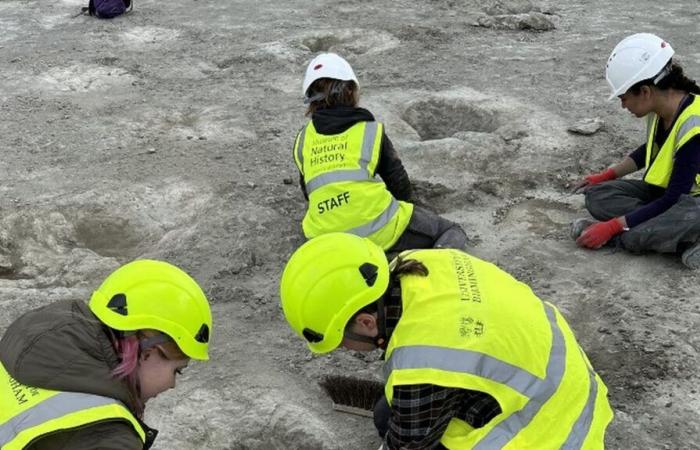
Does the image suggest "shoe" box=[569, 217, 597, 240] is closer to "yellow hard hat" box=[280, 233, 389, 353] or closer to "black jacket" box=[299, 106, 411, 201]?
"black jacket" box=[299, 106, 411, 201]

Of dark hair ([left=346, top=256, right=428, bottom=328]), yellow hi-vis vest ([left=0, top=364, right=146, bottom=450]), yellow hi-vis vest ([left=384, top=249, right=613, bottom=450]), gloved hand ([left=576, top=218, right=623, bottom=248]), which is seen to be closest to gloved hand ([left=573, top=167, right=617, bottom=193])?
gloved hand ([left=576, top=218, right=623, bottom=248])

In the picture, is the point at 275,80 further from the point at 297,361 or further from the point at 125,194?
the point at 297,361

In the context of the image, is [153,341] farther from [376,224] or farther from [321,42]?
[321,42]

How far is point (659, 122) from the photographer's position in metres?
4.52

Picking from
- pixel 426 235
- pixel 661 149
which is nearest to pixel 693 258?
pixel 661 149

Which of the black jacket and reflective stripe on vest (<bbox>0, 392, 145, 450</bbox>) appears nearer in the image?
reflective stripe on vest (<bbox>0, 392, 145, 450</bbox>)

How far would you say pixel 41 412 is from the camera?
204 cm

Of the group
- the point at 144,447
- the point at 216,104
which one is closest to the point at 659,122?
the point at 144,447

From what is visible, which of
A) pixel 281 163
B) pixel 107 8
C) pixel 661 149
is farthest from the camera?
pixel 107 8

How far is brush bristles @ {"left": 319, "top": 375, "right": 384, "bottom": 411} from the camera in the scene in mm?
3635

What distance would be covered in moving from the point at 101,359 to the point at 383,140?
271cm

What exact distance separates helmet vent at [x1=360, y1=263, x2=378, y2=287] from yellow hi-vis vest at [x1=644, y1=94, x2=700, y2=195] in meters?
2.73

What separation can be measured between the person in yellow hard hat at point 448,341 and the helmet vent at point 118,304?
0.54m

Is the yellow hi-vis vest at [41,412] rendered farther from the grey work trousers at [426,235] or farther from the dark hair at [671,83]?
the dark hair at [671,83]
